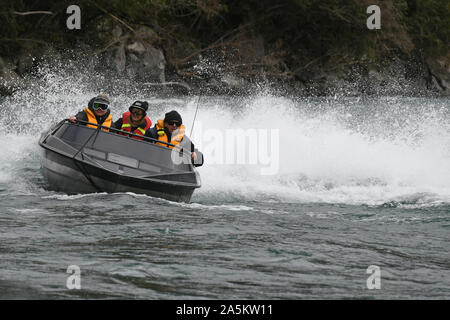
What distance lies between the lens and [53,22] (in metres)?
33.4

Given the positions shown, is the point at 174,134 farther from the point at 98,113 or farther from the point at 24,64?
the point at 24,64

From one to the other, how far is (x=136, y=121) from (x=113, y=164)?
1.22 m

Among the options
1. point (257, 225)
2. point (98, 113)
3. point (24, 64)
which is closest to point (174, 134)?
point (98, 113)

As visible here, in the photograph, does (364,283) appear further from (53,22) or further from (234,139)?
(53,22)

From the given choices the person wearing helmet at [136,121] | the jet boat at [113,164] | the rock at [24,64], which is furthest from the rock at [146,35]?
the jet boat at [113,164]

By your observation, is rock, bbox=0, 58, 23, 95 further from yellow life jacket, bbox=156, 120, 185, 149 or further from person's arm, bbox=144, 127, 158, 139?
yellow life jacket, bbox=156, 120, 185, 149

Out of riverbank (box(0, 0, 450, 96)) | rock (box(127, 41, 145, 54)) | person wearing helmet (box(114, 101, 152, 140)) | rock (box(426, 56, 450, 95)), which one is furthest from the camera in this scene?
rock (box(426, 56, 450, 95))

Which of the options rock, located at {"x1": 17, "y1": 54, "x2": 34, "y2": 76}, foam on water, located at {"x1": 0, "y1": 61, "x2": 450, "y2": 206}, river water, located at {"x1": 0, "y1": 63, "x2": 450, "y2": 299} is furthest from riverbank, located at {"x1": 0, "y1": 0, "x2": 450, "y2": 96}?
river water, located at {"x1": 0, "y1": 63, "x2": 450, "y2": 299}

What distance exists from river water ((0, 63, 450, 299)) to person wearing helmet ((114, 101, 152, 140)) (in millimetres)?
1446

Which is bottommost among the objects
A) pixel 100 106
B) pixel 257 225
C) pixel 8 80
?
pixel 257 225

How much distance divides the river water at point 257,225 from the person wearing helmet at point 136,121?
1.45 m

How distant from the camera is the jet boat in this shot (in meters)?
11.3

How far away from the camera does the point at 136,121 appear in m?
12.6

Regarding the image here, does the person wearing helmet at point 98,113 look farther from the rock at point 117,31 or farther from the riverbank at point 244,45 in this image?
the rock at point 117,31
